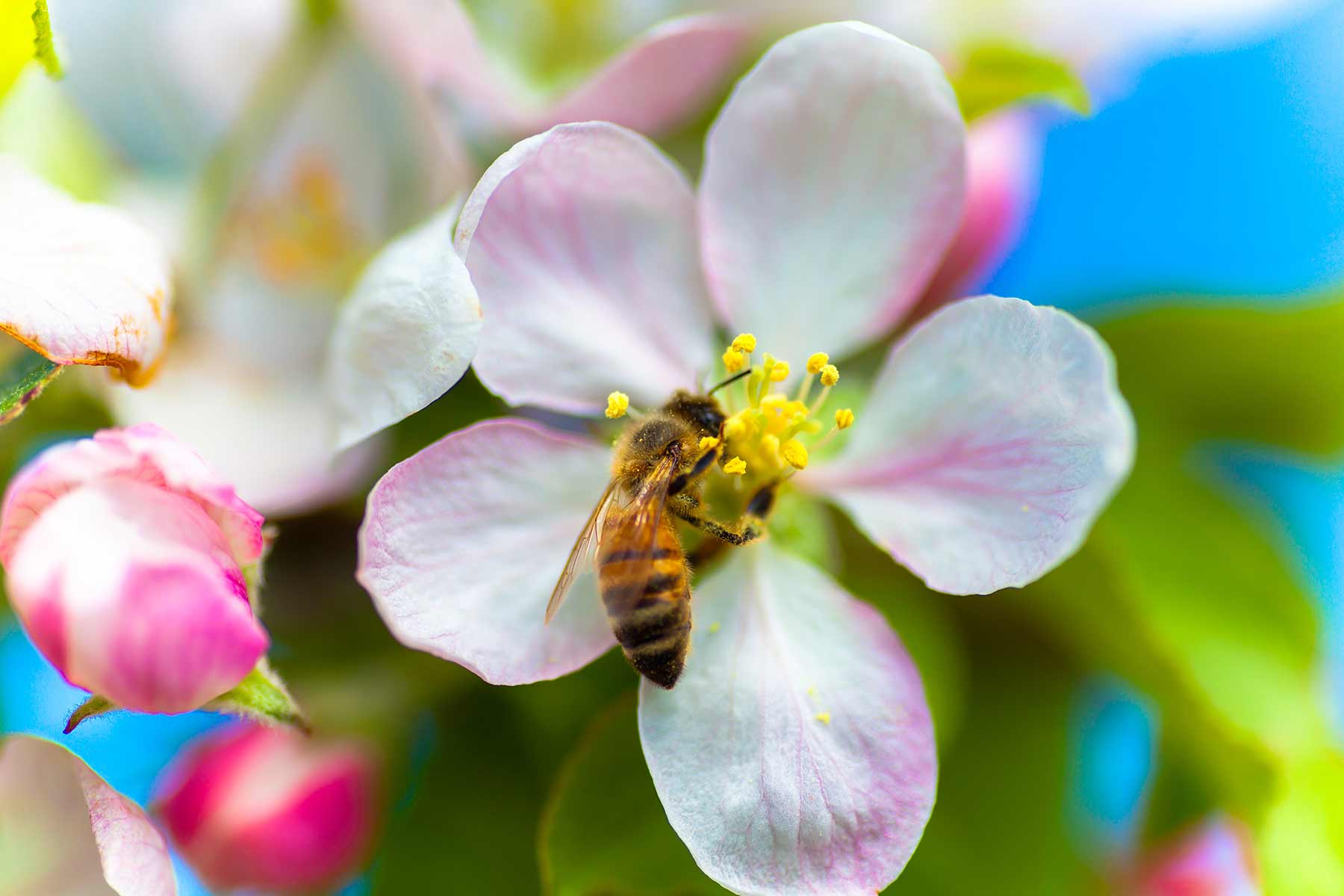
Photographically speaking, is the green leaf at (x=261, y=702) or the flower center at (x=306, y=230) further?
the flower center at (x=306, y=230)

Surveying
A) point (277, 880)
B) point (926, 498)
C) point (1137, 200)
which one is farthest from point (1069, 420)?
point (1137, 200)

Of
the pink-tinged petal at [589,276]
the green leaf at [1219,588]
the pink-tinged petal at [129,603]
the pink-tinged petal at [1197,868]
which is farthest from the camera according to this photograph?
the pink-tinged petal at [1197,868]

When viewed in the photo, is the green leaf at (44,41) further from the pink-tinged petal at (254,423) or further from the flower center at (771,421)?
the flower center at (771,421)

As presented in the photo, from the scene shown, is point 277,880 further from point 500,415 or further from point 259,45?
point 259,45

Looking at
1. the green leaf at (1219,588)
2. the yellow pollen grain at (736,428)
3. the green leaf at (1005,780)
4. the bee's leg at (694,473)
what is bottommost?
the green leaf at (1005,780)

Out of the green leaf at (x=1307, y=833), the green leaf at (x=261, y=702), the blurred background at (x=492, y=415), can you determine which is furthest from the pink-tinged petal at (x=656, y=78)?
the green leaf at (x=1307, y=833)

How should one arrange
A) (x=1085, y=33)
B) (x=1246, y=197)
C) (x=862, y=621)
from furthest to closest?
(x=1246, y=197) < (x=1085, y=33) < (x=862, y=621)

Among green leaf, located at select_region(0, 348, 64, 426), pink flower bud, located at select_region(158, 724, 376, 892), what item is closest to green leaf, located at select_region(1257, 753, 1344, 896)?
pink flower bud, located at select_region(158, 724, 376, 892)

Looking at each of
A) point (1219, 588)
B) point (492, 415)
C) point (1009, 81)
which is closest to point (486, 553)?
point (492, 415)
